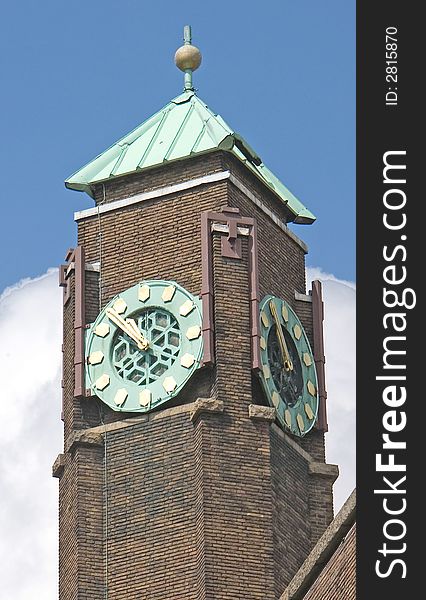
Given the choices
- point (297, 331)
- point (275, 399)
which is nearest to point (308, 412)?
point (275, 399)

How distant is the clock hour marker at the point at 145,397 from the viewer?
147 feet

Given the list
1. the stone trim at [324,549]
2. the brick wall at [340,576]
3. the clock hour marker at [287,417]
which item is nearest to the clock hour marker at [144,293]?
the clock hour marker at [287,417]

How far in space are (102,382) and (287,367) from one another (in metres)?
3.31

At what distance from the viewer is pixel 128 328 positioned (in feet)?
150

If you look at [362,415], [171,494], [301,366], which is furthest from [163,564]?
[362,415]

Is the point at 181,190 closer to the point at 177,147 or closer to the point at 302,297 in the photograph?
the point at 177,147

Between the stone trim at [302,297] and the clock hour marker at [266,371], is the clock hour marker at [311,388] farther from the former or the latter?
the stone trim at [302,297]

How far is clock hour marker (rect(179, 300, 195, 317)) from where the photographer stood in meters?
45.2

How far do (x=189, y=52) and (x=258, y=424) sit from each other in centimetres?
877

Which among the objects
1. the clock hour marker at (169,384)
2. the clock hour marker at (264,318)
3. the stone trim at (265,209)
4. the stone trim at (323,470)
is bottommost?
the stone trim at (323,470)

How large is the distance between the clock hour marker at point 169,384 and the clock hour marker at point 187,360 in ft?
1.10

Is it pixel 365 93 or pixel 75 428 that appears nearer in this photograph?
pixel 365 93

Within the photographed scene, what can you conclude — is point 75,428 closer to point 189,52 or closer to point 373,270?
point 189,52

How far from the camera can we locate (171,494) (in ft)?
144
